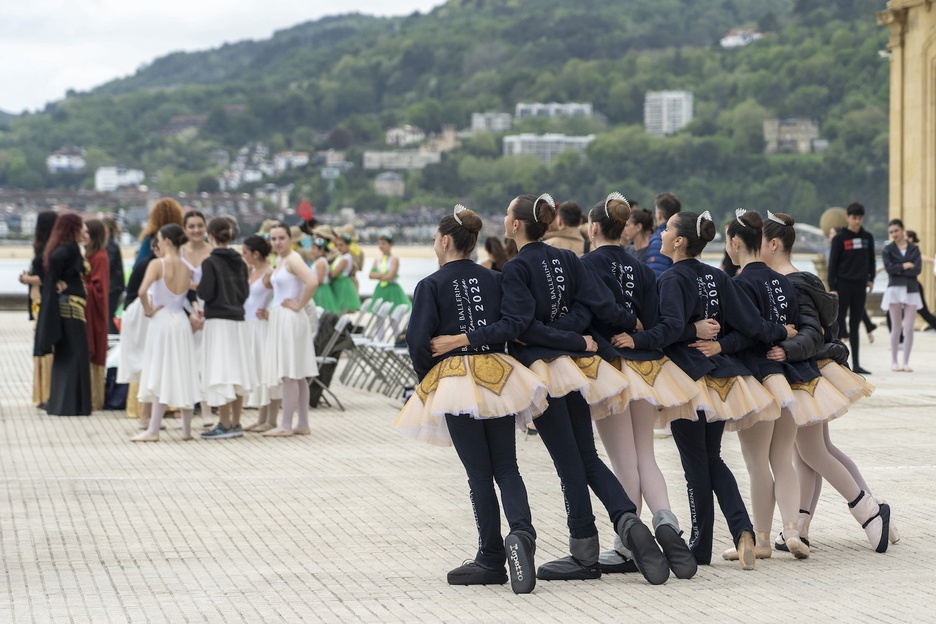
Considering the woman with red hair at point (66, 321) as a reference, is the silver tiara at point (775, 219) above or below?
above

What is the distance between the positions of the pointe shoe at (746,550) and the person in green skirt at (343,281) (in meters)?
12.7

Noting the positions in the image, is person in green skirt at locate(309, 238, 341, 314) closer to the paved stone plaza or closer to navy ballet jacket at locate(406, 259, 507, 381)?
the paved stone plaza

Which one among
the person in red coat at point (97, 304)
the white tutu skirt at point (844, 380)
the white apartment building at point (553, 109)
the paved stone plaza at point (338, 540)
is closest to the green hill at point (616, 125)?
the white apartment building at point (553, 109)

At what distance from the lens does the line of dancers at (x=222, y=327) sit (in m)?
11.9

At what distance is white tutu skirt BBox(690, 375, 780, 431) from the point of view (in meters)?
6.60

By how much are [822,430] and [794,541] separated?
2.03 feet

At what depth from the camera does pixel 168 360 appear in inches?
469

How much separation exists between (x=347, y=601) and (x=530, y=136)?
166895 millimetres

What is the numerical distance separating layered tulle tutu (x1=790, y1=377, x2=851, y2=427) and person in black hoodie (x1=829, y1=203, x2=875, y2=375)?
9.93 meters

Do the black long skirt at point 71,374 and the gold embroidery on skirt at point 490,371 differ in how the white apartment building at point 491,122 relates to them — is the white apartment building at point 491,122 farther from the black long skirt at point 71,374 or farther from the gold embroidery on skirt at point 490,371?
the gold embroidery on skirt at point 490,371

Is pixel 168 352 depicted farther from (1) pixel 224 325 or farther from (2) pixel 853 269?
(2) pixel 853 269

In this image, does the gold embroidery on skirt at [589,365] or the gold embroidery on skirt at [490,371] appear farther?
the gold embroidery on skirt at [589,365]

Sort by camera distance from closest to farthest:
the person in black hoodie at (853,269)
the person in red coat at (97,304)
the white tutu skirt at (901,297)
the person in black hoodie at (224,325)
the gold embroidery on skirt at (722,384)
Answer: the gold embroidery on skirt at (722,384)
the person in black hoodie at (224,325)
the person in red coat at (97,304)
the person in black hoodie at (853,269)
the white tutu skirt at (901,297)

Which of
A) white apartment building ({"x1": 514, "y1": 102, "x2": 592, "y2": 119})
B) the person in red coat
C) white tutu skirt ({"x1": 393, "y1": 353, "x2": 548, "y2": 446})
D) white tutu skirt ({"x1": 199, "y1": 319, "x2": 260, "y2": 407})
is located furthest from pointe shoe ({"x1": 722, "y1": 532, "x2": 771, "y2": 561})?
white apartment building ({"x1": 514, "y1": 102, "x2": 592, "y2": 119})
